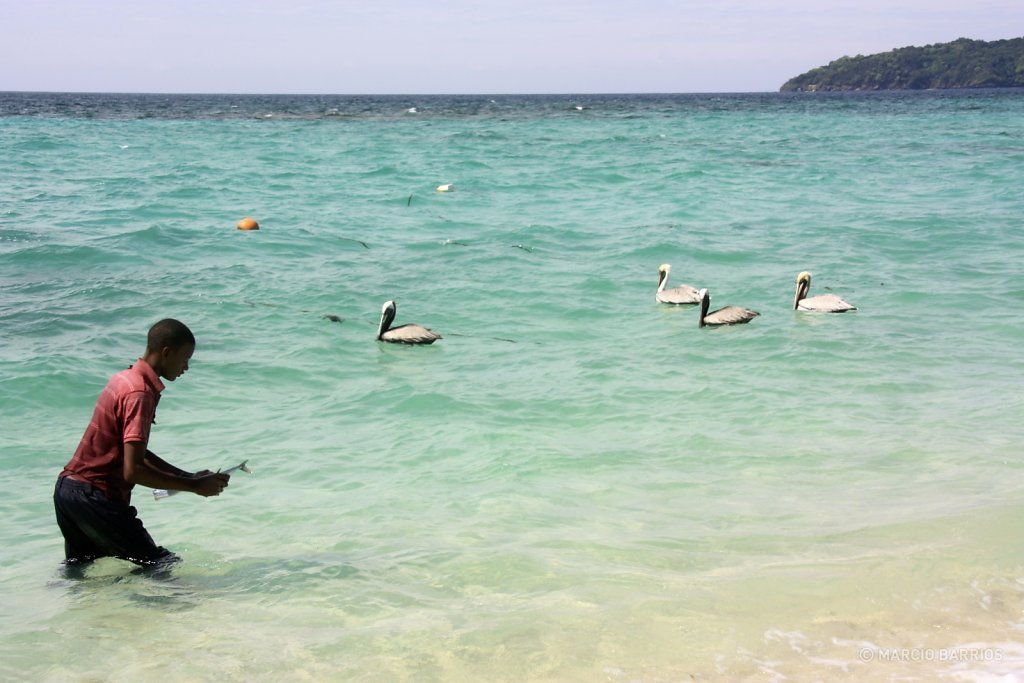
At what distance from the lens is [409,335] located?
12.4 m

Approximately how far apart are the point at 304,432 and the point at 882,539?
507 cm

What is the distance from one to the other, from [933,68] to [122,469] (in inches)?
7216

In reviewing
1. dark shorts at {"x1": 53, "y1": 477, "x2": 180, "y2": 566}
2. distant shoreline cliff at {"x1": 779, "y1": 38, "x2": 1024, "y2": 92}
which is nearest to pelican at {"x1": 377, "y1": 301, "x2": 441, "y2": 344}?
dark shorts at {"x1": 53, "y1": 477, "x2": 180, "y2": 566}

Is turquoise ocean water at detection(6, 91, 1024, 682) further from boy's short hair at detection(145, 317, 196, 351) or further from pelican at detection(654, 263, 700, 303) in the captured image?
boy's short hair at detection(145, 317, 196, 351)

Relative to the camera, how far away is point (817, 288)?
15305 mm

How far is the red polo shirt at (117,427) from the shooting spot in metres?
5.13

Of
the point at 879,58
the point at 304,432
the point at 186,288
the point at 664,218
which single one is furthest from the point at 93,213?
the point at 879,58

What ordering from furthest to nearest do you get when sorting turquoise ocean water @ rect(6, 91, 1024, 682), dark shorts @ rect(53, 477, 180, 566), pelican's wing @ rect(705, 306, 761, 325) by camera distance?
pelican's wing @ rect(705, 306, 761, 325)
dark shorts @ rect(53, 477, 180, 566)
turquoise ocean water @ rect(6, 91, 1024, 682)

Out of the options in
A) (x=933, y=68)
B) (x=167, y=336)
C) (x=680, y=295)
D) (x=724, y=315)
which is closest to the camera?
(x=167, y=336)

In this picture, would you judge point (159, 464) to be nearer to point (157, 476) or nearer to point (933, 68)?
point (157, 476)

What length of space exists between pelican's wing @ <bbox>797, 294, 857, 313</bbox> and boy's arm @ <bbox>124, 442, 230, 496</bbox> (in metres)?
10.1

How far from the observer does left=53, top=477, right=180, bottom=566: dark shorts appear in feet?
17.6

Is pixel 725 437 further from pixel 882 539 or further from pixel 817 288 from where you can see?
pixel 817 288

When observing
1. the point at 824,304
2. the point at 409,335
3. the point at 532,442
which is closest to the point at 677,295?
the point at 824,304
